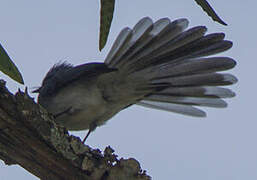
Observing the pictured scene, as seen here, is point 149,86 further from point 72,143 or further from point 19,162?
point 19,162

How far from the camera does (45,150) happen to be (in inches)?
94.4

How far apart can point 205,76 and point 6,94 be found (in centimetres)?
226

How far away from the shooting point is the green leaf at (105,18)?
2.18 meters

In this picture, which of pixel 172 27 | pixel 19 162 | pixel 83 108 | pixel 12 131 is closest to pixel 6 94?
pixel 12 131

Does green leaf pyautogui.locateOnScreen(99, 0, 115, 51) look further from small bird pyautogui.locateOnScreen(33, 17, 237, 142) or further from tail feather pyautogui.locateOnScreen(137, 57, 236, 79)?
tail feather pyautogui.locateOnScreen(137, 57, 236, 79)

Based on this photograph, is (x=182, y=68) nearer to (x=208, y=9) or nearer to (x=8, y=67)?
(x=208, y=9)

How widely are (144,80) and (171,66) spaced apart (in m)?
0.28

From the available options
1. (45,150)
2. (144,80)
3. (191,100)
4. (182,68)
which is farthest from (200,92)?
(45,150)

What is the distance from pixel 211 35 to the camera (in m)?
3.73

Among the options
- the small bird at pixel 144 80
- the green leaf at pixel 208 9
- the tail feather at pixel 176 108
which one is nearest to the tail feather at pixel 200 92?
the small bird at pixel 144 80

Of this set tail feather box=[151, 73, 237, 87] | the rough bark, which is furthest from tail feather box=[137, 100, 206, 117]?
the rough bark

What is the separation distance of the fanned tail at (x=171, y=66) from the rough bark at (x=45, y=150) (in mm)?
1604

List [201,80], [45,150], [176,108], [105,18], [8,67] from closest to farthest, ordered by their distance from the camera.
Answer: [8,67] → [105,18] → [45,150] → [201,80] → [176,108]

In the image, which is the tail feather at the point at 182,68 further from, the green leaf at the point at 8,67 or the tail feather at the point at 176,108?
the green leaf at the point at 8,67
